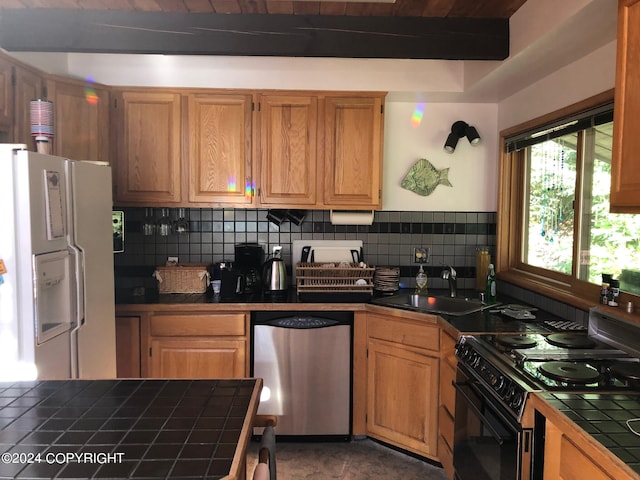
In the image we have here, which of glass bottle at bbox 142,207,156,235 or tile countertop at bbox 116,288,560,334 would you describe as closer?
tile countertop at bbox 116,288,560,334

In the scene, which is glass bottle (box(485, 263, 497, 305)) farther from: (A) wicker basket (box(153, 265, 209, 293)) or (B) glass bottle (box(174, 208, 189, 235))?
(B) glass bottle (box(174, 208, 189, 235))

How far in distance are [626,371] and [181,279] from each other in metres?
2.49

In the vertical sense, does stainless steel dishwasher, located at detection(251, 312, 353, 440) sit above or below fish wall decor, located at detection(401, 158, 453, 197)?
below

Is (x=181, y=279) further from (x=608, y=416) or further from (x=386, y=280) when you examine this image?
(x=608, y=416)

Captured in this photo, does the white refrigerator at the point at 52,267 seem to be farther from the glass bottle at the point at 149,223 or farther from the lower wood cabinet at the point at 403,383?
the lower wood cabinet at the point at 403,383

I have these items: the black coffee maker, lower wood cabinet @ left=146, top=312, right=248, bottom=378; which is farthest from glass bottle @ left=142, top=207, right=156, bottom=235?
lower wood cabinet @ left=146, top=312, right=248, bottom=378

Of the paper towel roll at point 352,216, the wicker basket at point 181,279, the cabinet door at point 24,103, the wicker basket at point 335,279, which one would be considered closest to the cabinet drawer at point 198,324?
the wicker basket at point 181,279

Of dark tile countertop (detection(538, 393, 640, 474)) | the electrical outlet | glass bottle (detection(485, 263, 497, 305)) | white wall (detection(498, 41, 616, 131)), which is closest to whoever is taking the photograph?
dark tile countertop (detection(538, 393, 640, 474))

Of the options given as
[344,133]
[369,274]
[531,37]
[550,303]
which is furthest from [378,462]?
[531,37]

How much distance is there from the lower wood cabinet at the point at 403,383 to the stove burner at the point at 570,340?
63cm

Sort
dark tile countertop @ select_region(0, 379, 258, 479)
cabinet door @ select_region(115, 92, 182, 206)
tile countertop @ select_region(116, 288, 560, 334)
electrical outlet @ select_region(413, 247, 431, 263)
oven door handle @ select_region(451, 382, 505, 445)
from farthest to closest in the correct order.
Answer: electrical outlet @ select_region(413, 247, 431, 263), cabinet door @ select_region(115, 92, 182, 206), tile countertop @ select_region(116, 288, 560, 334), oven door handle @ select_region(451, 382, 505, 445), dark tile countertop @ select_region(0, 379, 258, 479)

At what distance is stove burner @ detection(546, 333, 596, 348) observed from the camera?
203cm

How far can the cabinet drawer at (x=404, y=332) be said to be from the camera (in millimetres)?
2672

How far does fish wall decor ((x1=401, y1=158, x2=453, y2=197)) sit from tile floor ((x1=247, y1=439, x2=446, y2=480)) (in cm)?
171
